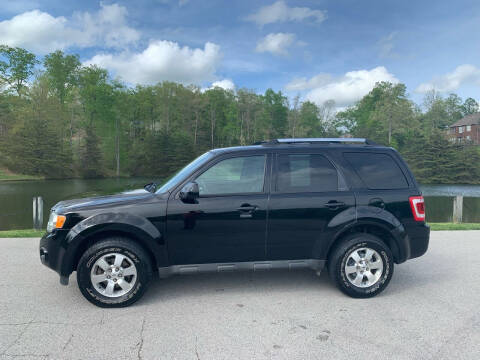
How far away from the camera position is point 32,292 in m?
4.37

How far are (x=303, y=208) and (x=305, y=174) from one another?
0.45m

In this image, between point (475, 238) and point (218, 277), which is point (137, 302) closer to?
point (218, 277)

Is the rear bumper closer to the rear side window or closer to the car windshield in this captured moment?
the rear side window

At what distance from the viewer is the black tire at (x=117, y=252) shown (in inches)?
152

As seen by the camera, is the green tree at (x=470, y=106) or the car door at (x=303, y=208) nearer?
the car door at (x=303, y=208)

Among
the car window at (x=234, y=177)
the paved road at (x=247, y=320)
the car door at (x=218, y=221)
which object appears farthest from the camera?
the car window at (x=234, y=177)

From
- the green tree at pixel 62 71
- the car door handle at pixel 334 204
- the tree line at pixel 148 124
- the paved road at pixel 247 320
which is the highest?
the green tree at pixel 62 71

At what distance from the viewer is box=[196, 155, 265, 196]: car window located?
412 centimetres

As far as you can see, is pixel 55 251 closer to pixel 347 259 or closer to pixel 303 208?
pixel 303 208

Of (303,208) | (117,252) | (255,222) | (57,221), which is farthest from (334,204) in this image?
(57,221)

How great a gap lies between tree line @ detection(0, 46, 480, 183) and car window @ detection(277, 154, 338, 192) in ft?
158

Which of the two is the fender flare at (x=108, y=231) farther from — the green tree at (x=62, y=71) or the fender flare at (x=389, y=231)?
the green tree at (x=62, y=71)

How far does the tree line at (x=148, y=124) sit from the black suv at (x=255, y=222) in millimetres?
47274

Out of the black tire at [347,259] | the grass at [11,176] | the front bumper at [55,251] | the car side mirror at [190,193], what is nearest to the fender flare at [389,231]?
the black tire at [347,259]
